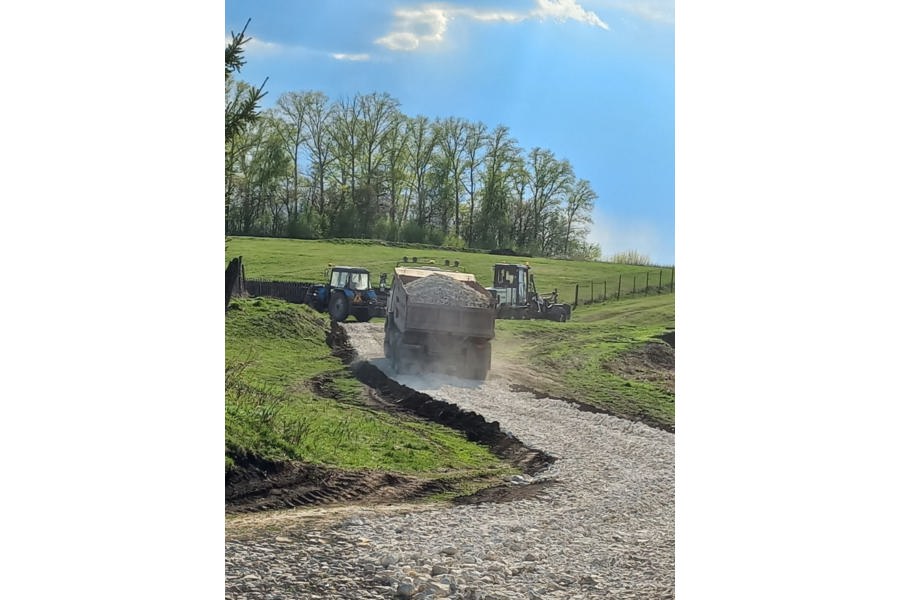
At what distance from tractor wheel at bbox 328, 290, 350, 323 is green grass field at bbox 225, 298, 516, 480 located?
167 millimetres

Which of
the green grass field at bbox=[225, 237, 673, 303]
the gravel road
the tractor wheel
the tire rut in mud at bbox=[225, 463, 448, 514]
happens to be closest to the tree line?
the green grass field at bbox=[225, 237, 673, 303]

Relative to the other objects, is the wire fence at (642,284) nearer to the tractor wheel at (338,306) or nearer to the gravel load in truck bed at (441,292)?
the gravel load in truck bed at (441,292)

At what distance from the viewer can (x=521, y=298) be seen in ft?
22.4

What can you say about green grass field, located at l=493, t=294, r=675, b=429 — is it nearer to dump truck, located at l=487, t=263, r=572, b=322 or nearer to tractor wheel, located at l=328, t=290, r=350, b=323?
dump truck, located at l=487, t=263, r=572, b=322

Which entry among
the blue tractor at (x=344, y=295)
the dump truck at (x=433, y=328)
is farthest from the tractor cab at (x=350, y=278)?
the dump truck at (x=433, y=328)

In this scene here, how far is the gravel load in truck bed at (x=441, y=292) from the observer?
6.60 meters

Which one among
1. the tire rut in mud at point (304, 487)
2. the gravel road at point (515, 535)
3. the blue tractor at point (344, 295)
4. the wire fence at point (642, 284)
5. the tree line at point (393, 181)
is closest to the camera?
the gravel road at point (515, 535)

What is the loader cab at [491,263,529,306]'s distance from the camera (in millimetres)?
6801

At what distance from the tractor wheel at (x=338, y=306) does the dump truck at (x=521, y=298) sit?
1010mm

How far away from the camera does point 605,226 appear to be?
678cm
